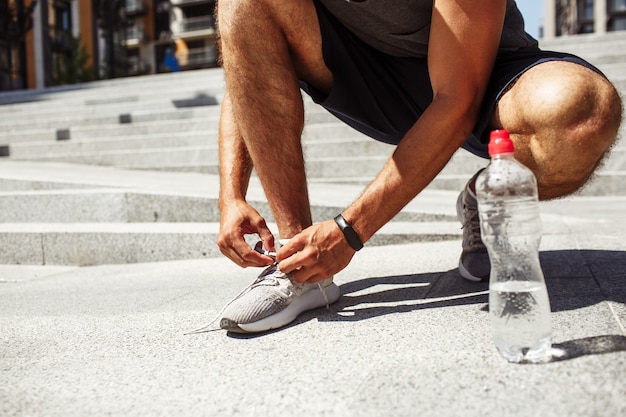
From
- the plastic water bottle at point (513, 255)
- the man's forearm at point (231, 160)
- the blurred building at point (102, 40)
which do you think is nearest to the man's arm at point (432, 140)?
the plastic water bottle at point (513, 255)

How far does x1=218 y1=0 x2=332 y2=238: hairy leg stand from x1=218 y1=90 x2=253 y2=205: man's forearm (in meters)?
0.09

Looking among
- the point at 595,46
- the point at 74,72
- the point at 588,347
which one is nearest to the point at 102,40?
the point at 74,72

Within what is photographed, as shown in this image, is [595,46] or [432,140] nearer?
[432,140]

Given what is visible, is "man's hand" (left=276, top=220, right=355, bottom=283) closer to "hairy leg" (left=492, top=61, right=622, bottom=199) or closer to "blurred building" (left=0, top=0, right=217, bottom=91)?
"hairy leg" (left=492, top=61, right=622, bottom=199)

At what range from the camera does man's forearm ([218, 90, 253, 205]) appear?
1.69m

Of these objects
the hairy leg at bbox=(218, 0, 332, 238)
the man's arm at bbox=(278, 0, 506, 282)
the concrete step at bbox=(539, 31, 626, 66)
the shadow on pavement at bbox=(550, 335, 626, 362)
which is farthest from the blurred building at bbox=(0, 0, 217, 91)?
the concrete step at bbox=(539, 31, 626, 66)

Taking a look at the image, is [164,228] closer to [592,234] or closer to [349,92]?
[349,92]

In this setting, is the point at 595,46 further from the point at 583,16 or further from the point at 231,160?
the point at 583,16

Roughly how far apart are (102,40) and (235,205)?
118 feet

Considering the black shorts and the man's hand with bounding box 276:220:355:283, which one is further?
the black shorts

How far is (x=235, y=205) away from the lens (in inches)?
63.7

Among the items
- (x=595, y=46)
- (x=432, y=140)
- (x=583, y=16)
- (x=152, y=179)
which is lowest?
(x=152, y=179)

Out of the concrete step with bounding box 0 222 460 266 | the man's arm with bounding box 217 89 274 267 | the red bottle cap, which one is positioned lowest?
the concrete step with bounding box 0 222 460 266

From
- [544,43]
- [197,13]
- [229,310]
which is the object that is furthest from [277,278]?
[197,13]
